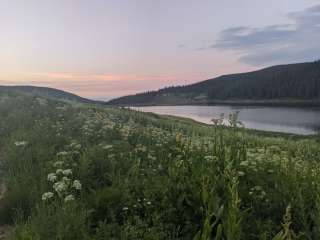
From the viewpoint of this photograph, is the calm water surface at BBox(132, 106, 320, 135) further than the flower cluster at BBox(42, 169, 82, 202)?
Yes

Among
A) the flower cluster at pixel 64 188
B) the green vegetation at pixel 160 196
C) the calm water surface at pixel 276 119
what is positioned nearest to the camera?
the green vegetation at pixel 160 196

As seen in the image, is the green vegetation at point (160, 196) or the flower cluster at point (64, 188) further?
the flower cluster at point (64, 188)

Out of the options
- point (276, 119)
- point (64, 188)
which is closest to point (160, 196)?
point (64, 188)

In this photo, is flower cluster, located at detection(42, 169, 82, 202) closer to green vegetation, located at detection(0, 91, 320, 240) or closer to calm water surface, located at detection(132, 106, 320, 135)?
green vegetation, located at detection(0, 91, 320, 240)

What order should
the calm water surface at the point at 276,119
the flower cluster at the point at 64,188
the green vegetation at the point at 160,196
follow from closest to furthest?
the green vegetation at the point at 160,196 < the flower cluster at the point at 64,188 < the calm water surface at the point at 276,119

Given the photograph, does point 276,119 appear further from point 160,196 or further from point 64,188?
point 64,188

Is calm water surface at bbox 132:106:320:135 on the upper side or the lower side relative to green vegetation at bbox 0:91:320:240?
lower

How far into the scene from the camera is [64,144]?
8133mm

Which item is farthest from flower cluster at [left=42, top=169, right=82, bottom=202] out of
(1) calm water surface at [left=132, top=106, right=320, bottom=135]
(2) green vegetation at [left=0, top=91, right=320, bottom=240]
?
(1) calm water surface at [left=132, top=106, right=320, bottom=135]

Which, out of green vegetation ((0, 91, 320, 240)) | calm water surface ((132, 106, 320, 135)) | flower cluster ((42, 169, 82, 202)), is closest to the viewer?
green vegetation ((0, 91, 320, 240))

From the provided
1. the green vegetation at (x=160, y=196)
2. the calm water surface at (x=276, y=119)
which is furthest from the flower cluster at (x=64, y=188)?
the calm water surface at (x=276, y=119)

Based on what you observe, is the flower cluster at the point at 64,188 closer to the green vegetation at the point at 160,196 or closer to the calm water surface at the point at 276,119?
the green vegetation at the point at 160,196

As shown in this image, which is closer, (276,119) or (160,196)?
(160,196)

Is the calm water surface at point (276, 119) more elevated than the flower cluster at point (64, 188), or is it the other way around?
the flower cluster at point (64, 188)
